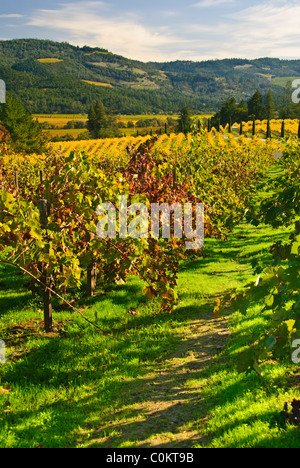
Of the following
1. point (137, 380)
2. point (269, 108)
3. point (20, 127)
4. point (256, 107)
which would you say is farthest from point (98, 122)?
point (137, 380)

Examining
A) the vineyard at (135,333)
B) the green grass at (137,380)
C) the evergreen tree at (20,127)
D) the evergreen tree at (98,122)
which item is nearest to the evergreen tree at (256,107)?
the evergreen tree at (98,122)

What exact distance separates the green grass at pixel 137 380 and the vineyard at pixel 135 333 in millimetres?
15

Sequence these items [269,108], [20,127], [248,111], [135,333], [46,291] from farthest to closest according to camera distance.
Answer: [269,108] < [248,111] < [20,127] < [135,333] < [46,291]

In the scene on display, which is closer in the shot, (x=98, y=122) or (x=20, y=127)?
(x=20, y=127)

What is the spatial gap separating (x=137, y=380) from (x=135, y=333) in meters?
1.14

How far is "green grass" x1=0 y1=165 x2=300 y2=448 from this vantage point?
340cm

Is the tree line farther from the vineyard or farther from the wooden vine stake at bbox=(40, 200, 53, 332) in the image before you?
the wooden vine stake at bbox=(40, 200, 53, 332)

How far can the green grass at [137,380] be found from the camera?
11.2 ft

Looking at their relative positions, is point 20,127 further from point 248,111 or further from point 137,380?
point 137,380

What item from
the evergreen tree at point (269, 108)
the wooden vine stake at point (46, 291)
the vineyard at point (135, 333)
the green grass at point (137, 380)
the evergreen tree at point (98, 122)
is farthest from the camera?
the evergreen tree at point (269, 108)

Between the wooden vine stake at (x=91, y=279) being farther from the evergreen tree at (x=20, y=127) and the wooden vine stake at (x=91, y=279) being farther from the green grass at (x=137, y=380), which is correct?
the evergreen tree at (x=20, y=127)

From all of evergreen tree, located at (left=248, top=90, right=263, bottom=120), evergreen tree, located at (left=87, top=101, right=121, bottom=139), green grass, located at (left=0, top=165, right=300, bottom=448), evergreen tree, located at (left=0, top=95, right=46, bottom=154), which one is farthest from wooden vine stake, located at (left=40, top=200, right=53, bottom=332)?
evergreen tree, located at (left=248, top=90, right=263, bottom=120)

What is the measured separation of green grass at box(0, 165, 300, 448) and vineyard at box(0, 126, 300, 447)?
0.02 metres

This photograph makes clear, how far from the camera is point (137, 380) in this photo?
4414mm
